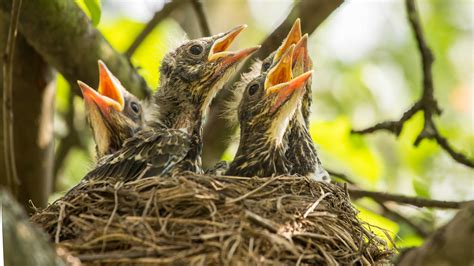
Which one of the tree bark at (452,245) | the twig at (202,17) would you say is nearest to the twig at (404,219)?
the twig at (202,17)

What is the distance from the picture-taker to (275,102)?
14.9 ft

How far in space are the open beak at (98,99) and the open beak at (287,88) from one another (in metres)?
0.92

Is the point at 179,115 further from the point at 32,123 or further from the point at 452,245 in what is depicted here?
the point at 452,245

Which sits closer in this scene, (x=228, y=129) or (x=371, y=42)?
(x=228, y=129)

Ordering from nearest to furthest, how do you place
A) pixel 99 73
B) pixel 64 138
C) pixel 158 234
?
pixel 158 234 < pixel 99 73 < pixel 64 138

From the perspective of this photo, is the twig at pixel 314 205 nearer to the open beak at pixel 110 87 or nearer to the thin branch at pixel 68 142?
the open beak at pixel 110 87

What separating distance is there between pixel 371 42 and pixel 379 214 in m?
3.88

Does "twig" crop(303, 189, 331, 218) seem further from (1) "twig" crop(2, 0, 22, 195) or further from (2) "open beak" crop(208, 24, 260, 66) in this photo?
(1) "twig" crop(2, 0, 22, 195)

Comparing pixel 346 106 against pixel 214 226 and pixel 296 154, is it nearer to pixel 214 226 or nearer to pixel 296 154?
pixel 296 154

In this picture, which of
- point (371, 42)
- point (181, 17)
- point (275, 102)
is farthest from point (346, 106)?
point (275, 102)

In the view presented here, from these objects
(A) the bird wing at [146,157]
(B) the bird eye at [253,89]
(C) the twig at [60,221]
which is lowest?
(B) the bird eye at [253,89]

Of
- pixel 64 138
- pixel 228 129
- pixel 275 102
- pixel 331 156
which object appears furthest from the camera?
pixel 331 156

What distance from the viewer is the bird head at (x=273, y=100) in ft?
14.8

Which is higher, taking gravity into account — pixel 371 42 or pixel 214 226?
pixel 214 226
